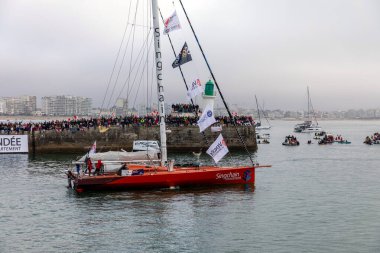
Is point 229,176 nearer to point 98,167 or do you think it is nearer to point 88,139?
point 98,167

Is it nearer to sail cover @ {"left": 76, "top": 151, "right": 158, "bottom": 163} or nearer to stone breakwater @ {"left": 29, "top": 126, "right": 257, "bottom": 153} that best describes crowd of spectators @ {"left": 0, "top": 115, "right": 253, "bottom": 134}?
stone breakwater @ {"left": 29, "top": 126, "right": 257, "bottom": 153}

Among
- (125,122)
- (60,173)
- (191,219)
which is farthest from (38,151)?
(191,219)

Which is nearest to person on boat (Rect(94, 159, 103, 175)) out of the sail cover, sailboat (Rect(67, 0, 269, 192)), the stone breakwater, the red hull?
sailboat (Rect(67, 0, 269, 192))

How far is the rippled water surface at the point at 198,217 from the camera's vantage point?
2039 centimetres

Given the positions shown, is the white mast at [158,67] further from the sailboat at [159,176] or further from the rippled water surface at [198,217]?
the rippled water surface at [198,217]

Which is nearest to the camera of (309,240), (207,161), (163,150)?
(309,240)

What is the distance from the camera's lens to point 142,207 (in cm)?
2736

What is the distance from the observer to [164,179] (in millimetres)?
31594

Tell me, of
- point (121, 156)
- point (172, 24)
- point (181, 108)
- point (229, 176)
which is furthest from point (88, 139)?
point (172, 24)

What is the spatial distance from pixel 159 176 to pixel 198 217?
6993 mm

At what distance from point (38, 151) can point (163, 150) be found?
29.8 meters

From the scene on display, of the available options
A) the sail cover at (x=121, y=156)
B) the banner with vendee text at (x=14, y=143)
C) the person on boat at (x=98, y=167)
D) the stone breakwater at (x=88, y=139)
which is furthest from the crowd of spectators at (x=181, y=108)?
the person on boat at (x=98, y=167)

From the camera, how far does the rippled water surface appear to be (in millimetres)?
20391

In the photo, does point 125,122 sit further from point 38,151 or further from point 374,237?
point 374,237
